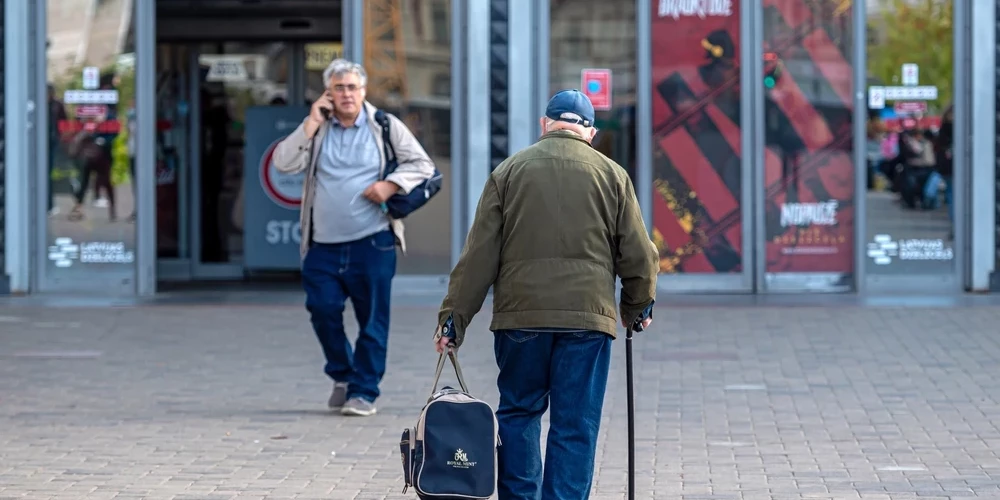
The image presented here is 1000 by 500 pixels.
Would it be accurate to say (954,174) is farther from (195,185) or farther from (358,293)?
(195,185)

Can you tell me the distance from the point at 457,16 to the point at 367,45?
82cm

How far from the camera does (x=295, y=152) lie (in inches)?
306

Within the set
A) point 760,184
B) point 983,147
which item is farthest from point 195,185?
point 983,147

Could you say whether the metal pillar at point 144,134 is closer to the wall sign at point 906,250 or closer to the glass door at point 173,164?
the glass door at point 173,164

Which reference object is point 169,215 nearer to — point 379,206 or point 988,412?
point 379,206

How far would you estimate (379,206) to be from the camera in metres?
7.79

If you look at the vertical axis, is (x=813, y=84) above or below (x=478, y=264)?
above

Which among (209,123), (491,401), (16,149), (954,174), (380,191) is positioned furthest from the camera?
(209,123)

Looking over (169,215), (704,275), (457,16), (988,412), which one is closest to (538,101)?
(457,16)

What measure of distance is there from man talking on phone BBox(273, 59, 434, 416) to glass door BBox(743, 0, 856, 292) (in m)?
6.13

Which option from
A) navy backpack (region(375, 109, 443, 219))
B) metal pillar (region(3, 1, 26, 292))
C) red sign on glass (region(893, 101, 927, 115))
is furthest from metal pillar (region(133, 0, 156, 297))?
red sign on glass (region(893, 101, 927, 115))

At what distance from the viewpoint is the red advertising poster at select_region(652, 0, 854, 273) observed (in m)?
13.3

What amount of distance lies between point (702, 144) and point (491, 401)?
573 cm

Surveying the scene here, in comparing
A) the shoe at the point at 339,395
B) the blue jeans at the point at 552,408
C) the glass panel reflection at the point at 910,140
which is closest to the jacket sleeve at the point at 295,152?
the shoe at the point at 339,395
